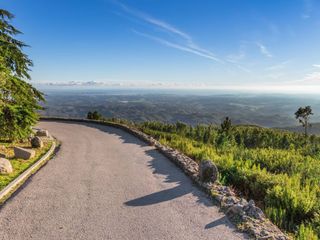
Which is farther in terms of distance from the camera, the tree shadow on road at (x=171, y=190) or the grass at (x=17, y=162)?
the grass at (x=17, y=162)

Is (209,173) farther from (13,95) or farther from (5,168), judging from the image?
(13,95)

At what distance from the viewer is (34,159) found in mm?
13672

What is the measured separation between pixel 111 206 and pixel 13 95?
36.7ft

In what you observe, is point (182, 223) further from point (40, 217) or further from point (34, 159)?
point (34, 159)

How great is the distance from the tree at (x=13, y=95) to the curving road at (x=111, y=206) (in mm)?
3500

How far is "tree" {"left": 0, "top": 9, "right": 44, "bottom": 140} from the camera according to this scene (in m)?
14.4

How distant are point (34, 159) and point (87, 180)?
4.64 metres

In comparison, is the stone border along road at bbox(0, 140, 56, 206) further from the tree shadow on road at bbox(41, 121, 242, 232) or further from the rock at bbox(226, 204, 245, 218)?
the rock at bbox(226, 204, 245, 218)

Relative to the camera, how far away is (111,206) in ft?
26.1

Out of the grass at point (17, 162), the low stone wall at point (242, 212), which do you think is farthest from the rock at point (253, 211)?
the grass at point (17, 162)

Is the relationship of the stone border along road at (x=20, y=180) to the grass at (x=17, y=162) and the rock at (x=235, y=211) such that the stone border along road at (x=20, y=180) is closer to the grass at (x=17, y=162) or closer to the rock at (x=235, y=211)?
the grass at (x=17, y=162)

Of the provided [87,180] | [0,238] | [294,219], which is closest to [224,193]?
[294,219]

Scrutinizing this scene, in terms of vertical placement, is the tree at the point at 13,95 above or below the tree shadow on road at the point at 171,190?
above

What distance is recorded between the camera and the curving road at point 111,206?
6414mm
